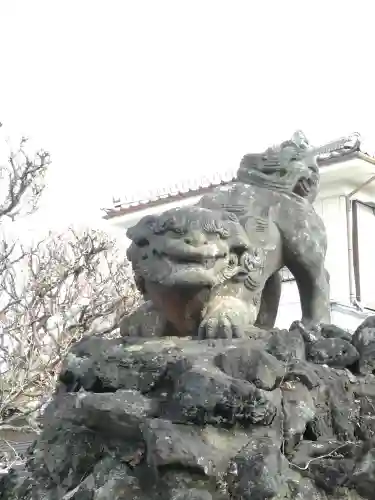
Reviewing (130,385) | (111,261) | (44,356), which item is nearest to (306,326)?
(130,385)

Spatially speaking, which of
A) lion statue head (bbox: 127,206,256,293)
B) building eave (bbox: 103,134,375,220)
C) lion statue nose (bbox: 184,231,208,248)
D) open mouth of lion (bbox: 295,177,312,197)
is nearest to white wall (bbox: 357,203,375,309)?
building eave (bbox: 103,134,375,220)

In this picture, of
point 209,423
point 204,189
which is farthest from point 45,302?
point 209,423

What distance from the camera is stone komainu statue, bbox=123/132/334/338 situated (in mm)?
3320

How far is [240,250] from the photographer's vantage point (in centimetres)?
352

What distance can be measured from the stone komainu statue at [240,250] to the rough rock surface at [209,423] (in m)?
0.21

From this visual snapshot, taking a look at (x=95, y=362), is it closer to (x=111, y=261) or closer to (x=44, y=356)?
(x=44, y=356)

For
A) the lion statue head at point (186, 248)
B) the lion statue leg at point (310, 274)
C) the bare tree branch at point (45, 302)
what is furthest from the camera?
the bare tree branch at point (45, 302)

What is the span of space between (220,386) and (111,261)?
8.90 metres

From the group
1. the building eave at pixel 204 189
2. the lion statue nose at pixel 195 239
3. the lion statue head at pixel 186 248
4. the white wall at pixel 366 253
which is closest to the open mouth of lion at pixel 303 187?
the lion statue head at pixel 186 248

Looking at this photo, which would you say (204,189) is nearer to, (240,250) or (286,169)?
(286,169)

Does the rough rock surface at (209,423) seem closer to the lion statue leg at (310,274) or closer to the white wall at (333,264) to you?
the lion statue leg at (310,274)

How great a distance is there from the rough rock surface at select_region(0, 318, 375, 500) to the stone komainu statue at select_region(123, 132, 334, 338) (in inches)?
8.3

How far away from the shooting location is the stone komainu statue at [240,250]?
10.9 feet

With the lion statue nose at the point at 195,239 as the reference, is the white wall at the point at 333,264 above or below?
below
